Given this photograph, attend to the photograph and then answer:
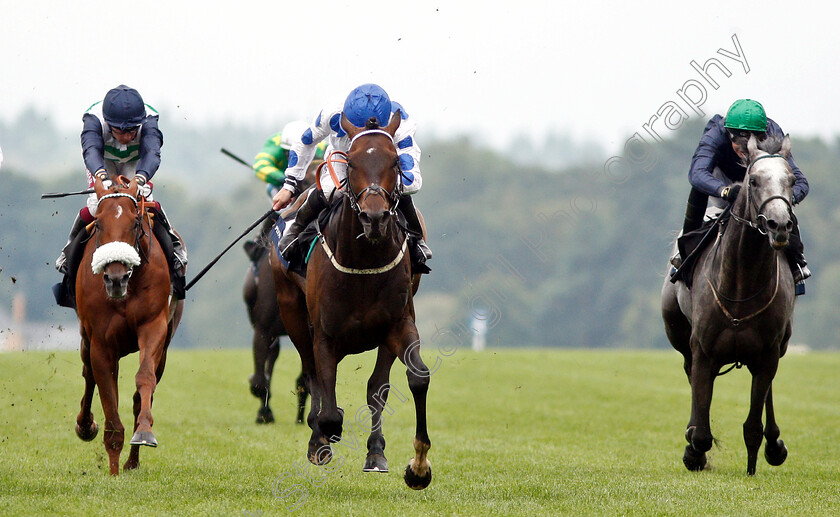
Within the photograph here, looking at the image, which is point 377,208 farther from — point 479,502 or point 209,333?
point 209,333

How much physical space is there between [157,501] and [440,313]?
5699 cm

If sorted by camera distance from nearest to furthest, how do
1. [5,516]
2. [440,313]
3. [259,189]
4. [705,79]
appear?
[5,516]
[705,79]
[440,313]
[259,189]

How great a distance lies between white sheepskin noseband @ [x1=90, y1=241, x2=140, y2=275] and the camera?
7855 mm

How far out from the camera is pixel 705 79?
1079 centimetres

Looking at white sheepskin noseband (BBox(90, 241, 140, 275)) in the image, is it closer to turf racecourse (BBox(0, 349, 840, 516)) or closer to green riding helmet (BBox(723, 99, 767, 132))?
turf racecourse (BBox(0, 349, 840, 516))

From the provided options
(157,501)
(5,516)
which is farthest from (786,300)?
(5,516)

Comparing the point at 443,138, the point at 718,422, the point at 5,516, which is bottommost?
the point at 5,516

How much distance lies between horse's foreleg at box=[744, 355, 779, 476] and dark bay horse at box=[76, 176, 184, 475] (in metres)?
4.57

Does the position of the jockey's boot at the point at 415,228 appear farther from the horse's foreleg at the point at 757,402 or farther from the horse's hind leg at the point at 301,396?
the horse's hind leg at the point at 301,396

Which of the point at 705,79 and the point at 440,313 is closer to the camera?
the point at 705,79

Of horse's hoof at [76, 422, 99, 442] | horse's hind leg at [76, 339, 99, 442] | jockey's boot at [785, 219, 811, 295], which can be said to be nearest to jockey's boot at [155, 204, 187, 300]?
horse's hind leg at [76, 339, 99, 442]

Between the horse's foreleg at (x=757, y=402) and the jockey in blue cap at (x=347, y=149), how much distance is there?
279 cm

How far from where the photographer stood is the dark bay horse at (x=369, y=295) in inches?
Answer: 293

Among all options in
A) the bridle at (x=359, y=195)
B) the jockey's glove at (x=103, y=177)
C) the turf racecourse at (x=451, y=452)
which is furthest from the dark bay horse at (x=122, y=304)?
the bridle at (x=359, y=195)
